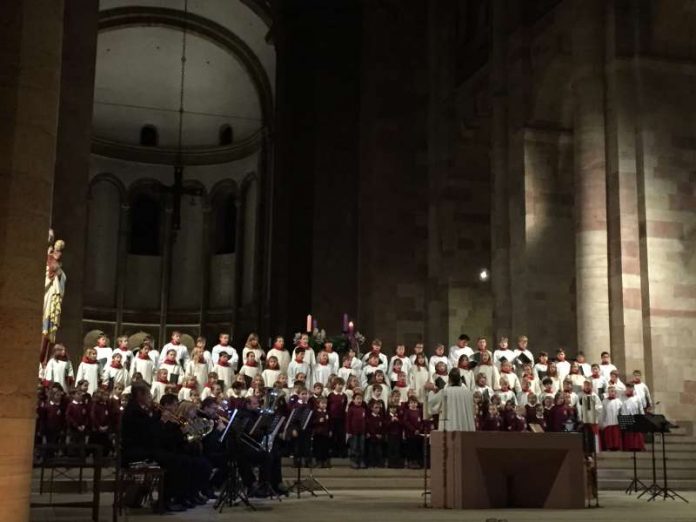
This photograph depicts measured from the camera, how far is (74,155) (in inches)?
797

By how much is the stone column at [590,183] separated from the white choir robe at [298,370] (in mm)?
6178

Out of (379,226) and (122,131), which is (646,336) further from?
(122,131)

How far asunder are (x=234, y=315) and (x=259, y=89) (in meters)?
9.39

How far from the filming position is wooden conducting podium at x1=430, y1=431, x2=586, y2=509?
10773 mm

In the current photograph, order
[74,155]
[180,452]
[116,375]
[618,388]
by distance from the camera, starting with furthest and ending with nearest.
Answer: [74,155] → [618,388] → [116,375] → [180,452]

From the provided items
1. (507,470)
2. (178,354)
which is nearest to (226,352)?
(178,354)

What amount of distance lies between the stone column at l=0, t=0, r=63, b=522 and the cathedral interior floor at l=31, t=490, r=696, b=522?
2.80m

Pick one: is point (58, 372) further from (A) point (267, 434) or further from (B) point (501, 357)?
(B) point (501, 357)

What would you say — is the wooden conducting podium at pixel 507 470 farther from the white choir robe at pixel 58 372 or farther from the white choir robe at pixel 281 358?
the white choir robe at pixel 58 372

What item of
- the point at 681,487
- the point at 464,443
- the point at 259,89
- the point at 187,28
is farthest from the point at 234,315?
the point at 464,443

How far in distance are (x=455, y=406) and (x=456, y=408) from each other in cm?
3

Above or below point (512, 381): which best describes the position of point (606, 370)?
above

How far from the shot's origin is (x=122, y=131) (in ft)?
133

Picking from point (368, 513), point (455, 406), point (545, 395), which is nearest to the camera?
point (368, 513)
